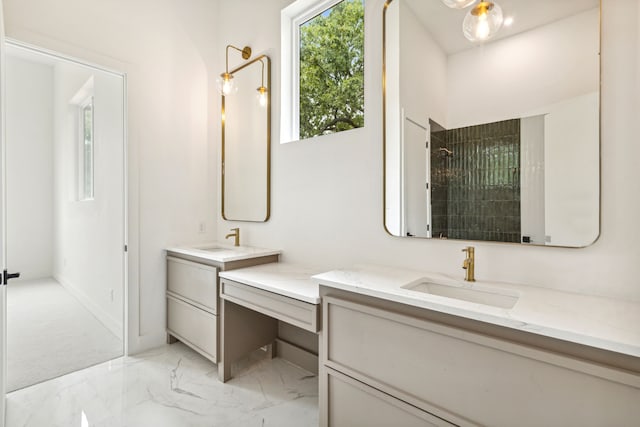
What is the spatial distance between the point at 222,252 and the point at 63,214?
3531mm

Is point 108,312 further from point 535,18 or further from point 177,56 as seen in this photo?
point 535,18

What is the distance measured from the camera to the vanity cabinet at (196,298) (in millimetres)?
2121

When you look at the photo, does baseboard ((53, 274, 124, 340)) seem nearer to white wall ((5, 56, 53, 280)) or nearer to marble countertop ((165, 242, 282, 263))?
white wall ((5, 56, 53, 280))

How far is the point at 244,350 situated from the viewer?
2205 mm

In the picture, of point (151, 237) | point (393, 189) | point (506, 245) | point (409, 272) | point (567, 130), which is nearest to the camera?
point (567, 130)

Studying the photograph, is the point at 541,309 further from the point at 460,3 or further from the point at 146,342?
the point at 146,342

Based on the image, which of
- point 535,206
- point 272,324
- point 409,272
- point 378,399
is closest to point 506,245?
point 535,206

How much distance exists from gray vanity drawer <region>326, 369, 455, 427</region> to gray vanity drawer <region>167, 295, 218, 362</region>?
101cm

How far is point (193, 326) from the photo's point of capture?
232 cm

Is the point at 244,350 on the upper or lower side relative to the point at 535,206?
lower

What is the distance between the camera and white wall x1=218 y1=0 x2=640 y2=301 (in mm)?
1194

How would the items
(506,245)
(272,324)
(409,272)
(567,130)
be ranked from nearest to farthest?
(567,130) < (506,245) < (409,272) < (272,324)

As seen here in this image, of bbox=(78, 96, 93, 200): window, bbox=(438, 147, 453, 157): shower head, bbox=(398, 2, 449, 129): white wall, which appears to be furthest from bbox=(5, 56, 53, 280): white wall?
bbox=(438, 147, 453, 157): shower head

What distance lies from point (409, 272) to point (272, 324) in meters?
1.26
